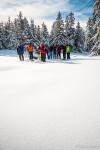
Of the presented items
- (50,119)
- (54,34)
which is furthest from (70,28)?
(50,119)

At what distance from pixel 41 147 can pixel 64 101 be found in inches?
92.8

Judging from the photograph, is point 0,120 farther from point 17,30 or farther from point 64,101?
point 17,30

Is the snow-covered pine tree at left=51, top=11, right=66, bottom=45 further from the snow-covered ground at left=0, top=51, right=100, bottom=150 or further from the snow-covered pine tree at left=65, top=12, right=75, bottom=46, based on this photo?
the snow-covered ground at left=0, top=51, right=100, bottom=150

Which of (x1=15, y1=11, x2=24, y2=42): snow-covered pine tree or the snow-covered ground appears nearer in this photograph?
the snow-covered ground

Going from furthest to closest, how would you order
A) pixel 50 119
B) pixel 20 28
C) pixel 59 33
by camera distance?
pixel 20 28, pixel 59 33, pixel 50 119

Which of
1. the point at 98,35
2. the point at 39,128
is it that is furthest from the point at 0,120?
the point at 98,35

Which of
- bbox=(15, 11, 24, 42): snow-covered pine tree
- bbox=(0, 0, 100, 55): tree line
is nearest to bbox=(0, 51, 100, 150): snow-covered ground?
bbox=(0, 0, 100, 55): tree line

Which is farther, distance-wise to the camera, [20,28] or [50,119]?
[20,28]

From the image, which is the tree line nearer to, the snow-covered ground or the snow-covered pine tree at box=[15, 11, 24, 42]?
the snow-covered pine tree at box=[15, 11, 24, 42]

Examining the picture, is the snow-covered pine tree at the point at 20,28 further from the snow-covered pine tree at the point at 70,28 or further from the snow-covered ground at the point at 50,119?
the snow-covered ground at the point at 50,119

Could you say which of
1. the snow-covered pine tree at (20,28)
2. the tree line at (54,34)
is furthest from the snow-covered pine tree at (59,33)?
the snow-covered pine tree at (20,28)

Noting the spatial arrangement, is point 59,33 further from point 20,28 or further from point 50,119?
point 50,119

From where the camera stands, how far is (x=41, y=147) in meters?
3.42

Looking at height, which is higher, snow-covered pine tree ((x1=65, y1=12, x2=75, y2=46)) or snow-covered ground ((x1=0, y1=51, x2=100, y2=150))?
snow-covered pine tree ((x1=65, y1=12, x2=75, y2=46))
